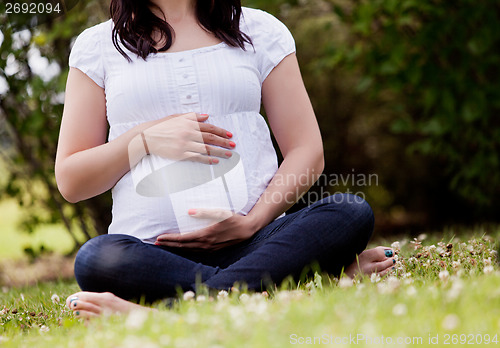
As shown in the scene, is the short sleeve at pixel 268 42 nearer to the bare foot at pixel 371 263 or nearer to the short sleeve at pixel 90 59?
the short sleeve at pixel 90 59

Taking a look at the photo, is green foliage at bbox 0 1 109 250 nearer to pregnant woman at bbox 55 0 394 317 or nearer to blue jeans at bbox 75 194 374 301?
pregnant woman at bbox 55 0 394 317

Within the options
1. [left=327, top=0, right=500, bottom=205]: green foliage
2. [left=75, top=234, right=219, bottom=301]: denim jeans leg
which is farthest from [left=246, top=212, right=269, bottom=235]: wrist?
[left=327, top=0, right=500, bottom=205]: green foliage

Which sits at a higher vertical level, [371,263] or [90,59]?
[90,59]

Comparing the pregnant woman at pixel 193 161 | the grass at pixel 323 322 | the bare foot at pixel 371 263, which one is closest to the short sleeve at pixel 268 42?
the pregnant woman at pixel 193 161

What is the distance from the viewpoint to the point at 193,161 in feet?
7.13

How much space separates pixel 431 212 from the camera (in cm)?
693

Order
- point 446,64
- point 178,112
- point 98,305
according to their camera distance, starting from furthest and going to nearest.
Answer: point 446,64, point 178,112, point 98,305

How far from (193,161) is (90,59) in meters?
0.57

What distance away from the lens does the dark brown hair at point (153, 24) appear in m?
2.30

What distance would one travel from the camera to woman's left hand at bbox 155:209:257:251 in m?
2.08

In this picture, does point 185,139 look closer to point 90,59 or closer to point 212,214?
point 212,214

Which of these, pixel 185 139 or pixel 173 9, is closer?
pixel 185 139

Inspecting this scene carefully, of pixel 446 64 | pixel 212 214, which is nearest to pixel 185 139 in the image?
pixel 212 214

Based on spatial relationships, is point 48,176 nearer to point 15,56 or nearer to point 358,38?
point 15,56
